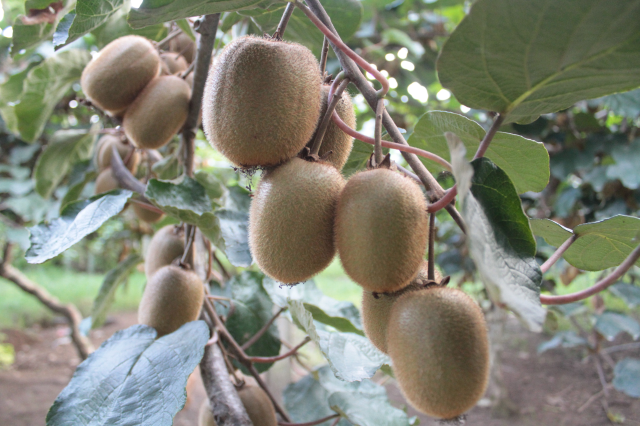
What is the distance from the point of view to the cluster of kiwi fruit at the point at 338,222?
44 cm

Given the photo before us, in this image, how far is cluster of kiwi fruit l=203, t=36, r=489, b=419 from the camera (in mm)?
445

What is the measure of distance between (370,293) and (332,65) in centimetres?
162

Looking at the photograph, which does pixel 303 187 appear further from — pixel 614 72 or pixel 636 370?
pixel 636 370

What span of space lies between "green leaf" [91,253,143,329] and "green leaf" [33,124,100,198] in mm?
441

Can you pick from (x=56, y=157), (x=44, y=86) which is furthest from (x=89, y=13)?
(x=56, y=157)

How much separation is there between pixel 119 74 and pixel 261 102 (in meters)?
0.51

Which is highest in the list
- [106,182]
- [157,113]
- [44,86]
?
[157,113]

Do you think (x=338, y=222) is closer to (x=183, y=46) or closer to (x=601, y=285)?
(x=601, y=285)

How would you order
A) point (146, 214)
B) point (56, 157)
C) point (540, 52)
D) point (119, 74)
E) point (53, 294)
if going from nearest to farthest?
point (540, 52) → point (119, 74) → point (146, 214) → point (56, 157) → point (53, 294)

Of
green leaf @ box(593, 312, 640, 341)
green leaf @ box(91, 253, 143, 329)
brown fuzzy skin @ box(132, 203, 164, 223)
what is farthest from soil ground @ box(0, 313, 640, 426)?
brown fuzzy skin @ box(132, 203, 164, 223)

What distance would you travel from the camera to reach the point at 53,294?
5.20 meters

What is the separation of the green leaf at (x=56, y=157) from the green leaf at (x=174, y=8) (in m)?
0.98

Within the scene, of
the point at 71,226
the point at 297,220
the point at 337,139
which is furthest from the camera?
the point at 71,226

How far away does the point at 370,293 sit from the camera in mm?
554
